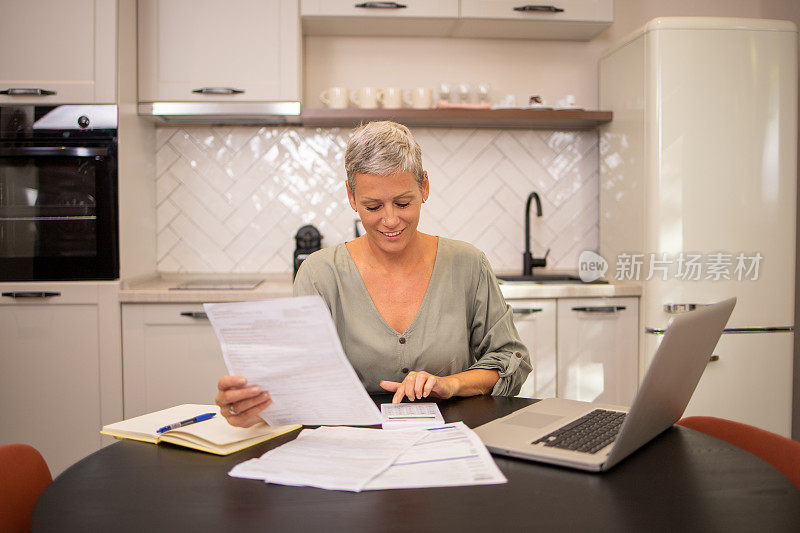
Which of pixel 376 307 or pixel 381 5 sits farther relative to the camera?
pixel 381 5

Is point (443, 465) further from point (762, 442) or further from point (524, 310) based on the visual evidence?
point (524, 310)

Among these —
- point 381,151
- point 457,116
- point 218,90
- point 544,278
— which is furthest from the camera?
point 544,278

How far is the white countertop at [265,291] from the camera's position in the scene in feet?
8.73

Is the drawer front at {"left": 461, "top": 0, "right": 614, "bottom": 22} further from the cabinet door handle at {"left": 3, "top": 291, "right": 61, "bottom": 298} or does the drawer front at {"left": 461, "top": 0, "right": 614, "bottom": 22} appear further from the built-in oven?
the cabinet door handle at {"left": 3, "top": 291, "right": 61, "bottom": 298}

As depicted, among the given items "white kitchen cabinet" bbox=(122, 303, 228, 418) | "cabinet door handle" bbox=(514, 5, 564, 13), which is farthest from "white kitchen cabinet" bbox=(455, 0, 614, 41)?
"white kitchen cabinet" bbox=(122, 303, 228, 418)

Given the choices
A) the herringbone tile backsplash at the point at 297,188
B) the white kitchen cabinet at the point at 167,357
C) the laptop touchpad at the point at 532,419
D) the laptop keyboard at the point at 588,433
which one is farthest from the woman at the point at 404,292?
the herringbone tile backsplash at the point at 297,188

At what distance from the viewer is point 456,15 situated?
2.96 metres

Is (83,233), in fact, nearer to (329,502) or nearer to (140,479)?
(140,479)

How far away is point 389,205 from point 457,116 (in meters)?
1.55

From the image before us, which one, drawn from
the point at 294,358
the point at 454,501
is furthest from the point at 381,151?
the point at 454,501

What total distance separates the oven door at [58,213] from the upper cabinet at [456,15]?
1.10 meters

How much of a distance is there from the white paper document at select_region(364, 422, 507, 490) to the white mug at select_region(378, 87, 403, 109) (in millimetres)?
2144

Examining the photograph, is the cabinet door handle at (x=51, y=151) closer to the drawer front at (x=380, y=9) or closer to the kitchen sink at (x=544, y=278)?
the drawer front at (x=380, y=9)

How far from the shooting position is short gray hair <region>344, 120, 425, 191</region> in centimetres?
152
